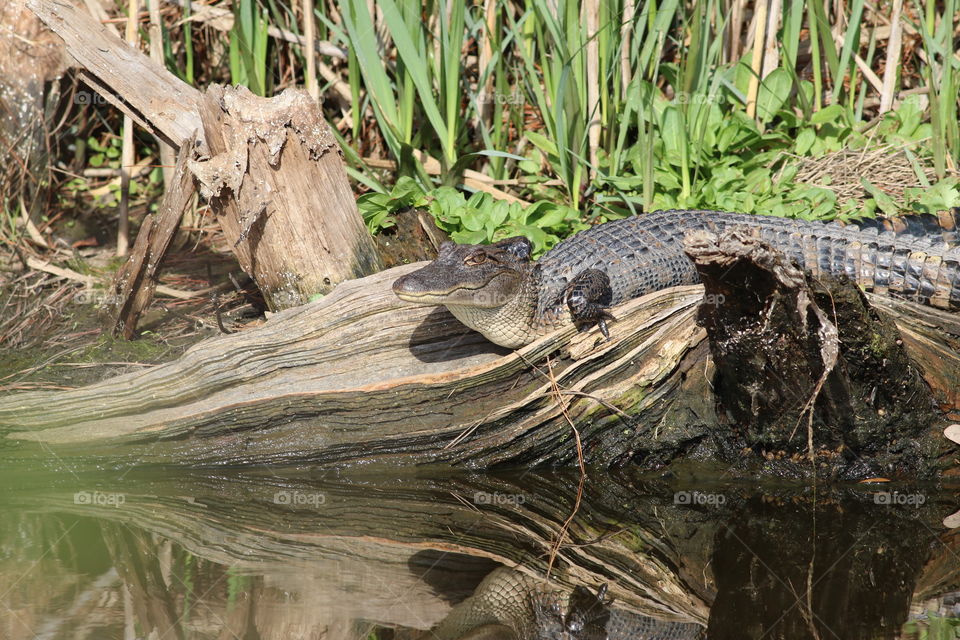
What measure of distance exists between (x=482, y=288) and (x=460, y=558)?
1174 millimetres

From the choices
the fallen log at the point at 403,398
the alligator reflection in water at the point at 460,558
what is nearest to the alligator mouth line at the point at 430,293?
the fallen log at the point at 403,398

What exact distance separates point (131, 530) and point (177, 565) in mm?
387

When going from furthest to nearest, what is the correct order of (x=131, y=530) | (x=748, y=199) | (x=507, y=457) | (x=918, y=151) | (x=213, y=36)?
(x=213, y=36) → (x=918, y=151) → (x=748, y=199) → (x=507, y=457) → (x=131, y=530)

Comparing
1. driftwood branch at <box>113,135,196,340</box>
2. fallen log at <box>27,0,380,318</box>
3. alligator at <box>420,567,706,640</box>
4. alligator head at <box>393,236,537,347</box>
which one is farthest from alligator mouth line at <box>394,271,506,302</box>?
driftwood branch at <box>113,135,196,340</box>

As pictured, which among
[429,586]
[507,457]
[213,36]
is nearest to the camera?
[429,586]

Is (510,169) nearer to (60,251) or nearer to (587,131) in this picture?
(587,131)

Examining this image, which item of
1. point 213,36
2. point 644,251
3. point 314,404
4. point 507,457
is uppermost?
point 213,36

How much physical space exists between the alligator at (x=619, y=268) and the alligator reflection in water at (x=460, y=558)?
752mm

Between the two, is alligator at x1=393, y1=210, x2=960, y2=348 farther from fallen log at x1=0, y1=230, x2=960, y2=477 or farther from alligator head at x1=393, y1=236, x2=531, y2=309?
fallen log at x1=0, y1=230, x2=960, y2=477

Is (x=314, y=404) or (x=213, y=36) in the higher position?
(x=213, y=36)

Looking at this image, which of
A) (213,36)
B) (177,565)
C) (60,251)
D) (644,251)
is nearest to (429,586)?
(177,565)

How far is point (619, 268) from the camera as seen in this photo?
435 centimetres

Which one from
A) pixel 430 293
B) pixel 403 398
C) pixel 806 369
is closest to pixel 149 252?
pixel 403 398

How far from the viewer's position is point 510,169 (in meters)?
5.66
